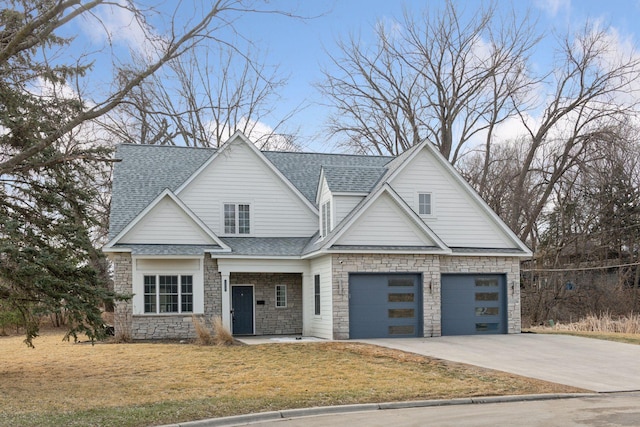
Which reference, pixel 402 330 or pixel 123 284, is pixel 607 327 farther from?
pixel 123 284

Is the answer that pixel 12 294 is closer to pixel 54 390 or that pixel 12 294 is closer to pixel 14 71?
pixel 54 390

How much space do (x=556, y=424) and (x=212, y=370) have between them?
8408 mm

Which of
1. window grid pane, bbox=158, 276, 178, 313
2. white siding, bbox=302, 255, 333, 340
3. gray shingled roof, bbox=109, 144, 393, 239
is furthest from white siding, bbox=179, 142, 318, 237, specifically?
window grid pane, bbox=158, 276, 178, 313

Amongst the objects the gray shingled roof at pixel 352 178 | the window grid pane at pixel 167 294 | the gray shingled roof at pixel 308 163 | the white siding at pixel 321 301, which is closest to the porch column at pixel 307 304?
the white siding at pixel 321 301

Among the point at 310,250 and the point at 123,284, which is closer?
the point at 123,284

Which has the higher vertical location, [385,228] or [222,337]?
[385,228]

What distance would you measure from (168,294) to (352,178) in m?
7.61

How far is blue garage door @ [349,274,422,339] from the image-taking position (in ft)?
75.7

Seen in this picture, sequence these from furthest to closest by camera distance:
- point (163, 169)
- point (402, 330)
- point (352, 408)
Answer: point (163, 169), point (402, 330), point (352, 408)

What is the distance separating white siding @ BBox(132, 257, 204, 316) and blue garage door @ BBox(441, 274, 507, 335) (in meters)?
8.45

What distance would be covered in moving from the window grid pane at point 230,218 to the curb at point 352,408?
52.6 feet

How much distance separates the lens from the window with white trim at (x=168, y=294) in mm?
24250

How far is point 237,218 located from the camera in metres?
27.0

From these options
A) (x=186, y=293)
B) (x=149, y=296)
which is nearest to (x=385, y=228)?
(x=186, y=293)
